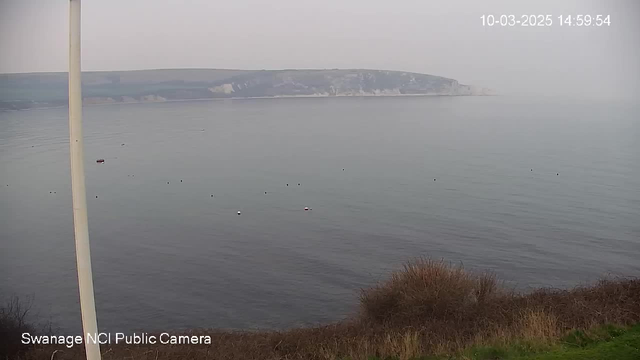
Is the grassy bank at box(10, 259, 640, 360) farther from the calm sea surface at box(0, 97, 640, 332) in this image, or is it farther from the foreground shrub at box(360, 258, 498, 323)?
the calm sea surface at box(0, 97, 640, 332)

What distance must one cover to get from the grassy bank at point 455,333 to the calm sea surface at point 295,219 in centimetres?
645

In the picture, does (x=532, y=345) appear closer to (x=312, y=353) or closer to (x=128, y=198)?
(x=312, y=353)

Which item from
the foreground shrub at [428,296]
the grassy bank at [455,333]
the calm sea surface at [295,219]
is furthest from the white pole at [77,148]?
the calm sea surface at [295,219]

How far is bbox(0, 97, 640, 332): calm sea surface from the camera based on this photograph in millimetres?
20672

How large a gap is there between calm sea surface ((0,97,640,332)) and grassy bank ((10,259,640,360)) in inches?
254

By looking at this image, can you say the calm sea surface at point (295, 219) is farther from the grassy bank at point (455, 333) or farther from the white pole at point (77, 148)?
the white pole at point (77, 148)

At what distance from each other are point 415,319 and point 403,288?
1.31 meters

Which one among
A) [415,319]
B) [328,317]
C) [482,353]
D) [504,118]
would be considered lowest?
[328,317]

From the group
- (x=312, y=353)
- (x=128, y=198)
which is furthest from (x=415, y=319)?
(x=128, y=198)

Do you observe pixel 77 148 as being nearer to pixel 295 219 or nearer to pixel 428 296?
pixel 428 296

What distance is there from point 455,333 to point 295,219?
2280cm

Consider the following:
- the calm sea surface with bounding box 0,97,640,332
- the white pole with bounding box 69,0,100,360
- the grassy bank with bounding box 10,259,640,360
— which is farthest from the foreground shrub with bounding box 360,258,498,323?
the white pole with bounding box 69,0,100,360

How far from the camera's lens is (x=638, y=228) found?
93.7 ft

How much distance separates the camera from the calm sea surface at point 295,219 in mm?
20672
